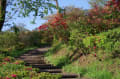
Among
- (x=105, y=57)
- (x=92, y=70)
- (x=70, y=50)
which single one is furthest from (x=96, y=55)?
(x=70, y=50)

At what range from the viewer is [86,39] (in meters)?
9.30

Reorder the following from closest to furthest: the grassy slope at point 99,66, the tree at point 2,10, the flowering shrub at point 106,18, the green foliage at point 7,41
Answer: the grassy slope at point 99,66
the flowering shrub at point 106,18
the tree at point 2,10
the green foliage at point 7,41

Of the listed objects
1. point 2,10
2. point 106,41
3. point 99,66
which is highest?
point 2,10

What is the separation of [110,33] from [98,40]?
0.79m

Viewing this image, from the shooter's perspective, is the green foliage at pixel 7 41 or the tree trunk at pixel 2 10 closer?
the tree trunk at pixel 2 10

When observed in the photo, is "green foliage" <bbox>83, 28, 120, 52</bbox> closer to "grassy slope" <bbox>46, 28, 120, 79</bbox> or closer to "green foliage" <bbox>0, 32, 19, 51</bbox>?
"grassy slope" <bbox>46, 28, 120, 79</bbox>

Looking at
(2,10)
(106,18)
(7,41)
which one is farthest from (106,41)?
(7,41)

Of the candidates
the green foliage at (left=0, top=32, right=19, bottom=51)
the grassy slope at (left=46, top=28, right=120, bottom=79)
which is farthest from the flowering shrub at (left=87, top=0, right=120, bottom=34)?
the green foliage at (left=0, top=32, right=19, bottom=51)

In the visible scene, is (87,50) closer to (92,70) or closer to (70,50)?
(92,70)

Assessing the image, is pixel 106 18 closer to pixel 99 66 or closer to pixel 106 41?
pixel 106 41

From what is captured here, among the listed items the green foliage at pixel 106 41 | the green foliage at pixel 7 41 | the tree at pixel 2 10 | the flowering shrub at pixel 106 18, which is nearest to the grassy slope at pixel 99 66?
the green foliage at pixel 106 41

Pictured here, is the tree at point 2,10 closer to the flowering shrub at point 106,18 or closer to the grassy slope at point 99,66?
the grassy slope at point 99,66

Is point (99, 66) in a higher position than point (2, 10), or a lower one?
lower

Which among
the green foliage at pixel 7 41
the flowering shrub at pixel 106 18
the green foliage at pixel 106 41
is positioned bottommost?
the green foliage at pixel 7 41
